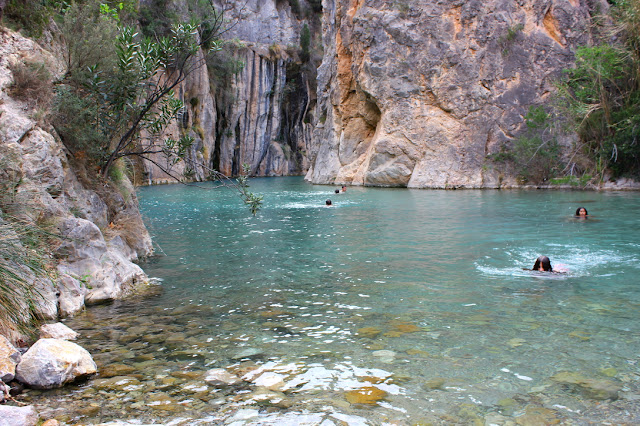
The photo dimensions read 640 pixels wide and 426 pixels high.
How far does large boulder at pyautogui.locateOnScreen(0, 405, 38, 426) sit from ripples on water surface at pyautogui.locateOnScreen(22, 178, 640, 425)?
0.33 metres

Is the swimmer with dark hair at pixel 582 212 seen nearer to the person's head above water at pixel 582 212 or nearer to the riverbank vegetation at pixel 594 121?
the person's head above water at pixel 582 212

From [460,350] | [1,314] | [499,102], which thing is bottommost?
[460,350]

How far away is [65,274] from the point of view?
6523mm

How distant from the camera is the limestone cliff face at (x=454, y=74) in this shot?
30.4 m

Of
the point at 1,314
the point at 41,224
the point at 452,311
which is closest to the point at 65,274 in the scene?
the point at 41,224

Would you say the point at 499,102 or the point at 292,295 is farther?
the point at 499,102

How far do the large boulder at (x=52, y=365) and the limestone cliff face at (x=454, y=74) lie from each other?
28166 mm

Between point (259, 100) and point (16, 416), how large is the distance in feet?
193

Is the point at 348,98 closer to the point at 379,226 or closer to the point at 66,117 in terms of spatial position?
the point at 379,226

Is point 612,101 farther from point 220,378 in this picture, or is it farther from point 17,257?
point 17,257

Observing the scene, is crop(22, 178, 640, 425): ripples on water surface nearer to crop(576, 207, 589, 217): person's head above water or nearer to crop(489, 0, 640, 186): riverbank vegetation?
crop(576, 207, 589, 217): person's head above water

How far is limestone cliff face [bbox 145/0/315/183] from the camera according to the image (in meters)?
55.2

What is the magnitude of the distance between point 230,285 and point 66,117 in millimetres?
3997

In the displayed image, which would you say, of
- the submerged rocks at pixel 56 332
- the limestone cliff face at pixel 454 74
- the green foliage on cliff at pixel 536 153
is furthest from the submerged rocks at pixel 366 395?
the limestone cliff face at pixel 454 74
